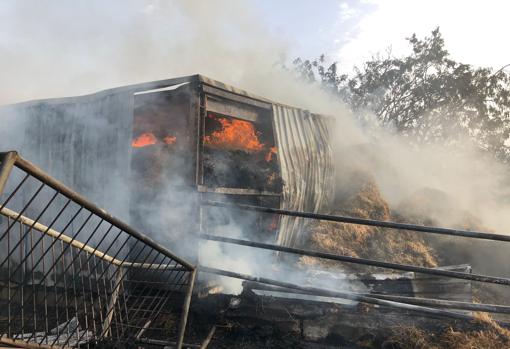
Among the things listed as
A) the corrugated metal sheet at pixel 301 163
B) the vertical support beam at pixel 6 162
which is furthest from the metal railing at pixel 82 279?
the corrugated metal sheet at pixel 301 163

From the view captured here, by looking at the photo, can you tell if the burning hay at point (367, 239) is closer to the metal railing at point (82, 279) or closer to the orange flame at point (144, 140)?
the metal railing at point (82, 279)

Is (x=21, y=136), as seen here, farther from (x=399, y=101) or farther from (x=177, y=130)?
(x=399, y=101)

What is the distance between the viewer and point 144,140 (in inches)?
206

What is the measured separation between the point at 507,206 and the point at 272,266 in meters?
14.9

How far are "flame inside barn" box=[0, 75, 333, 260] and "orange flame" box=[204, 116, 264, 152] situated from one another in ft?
0.06

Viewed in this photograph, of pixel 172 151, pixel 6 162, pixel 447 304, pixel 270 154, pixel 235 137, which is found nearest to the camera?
pixel 6 162

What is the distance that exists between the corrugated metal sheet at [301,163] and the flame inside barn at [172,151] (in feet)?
0.15

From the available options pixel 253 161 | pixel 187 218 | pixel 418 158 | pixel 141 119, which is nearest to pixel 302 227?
pixel 253 161

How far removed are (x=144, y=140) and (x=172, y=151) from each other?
57cm

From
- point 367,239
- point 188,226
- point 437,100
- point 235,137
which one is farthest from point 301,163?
point 437,100

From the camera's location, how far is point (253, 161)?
6387 mm

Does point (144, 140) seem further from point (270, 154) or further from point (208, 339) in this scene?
point (208, 339)

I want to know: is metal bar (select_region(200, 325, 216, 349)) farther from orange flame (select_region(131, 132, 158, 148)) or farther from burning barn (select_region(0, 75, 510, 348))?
orange flame (select_region(131, 132, 158, 148))

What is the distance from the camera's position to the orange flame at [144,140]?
520 centimetres
